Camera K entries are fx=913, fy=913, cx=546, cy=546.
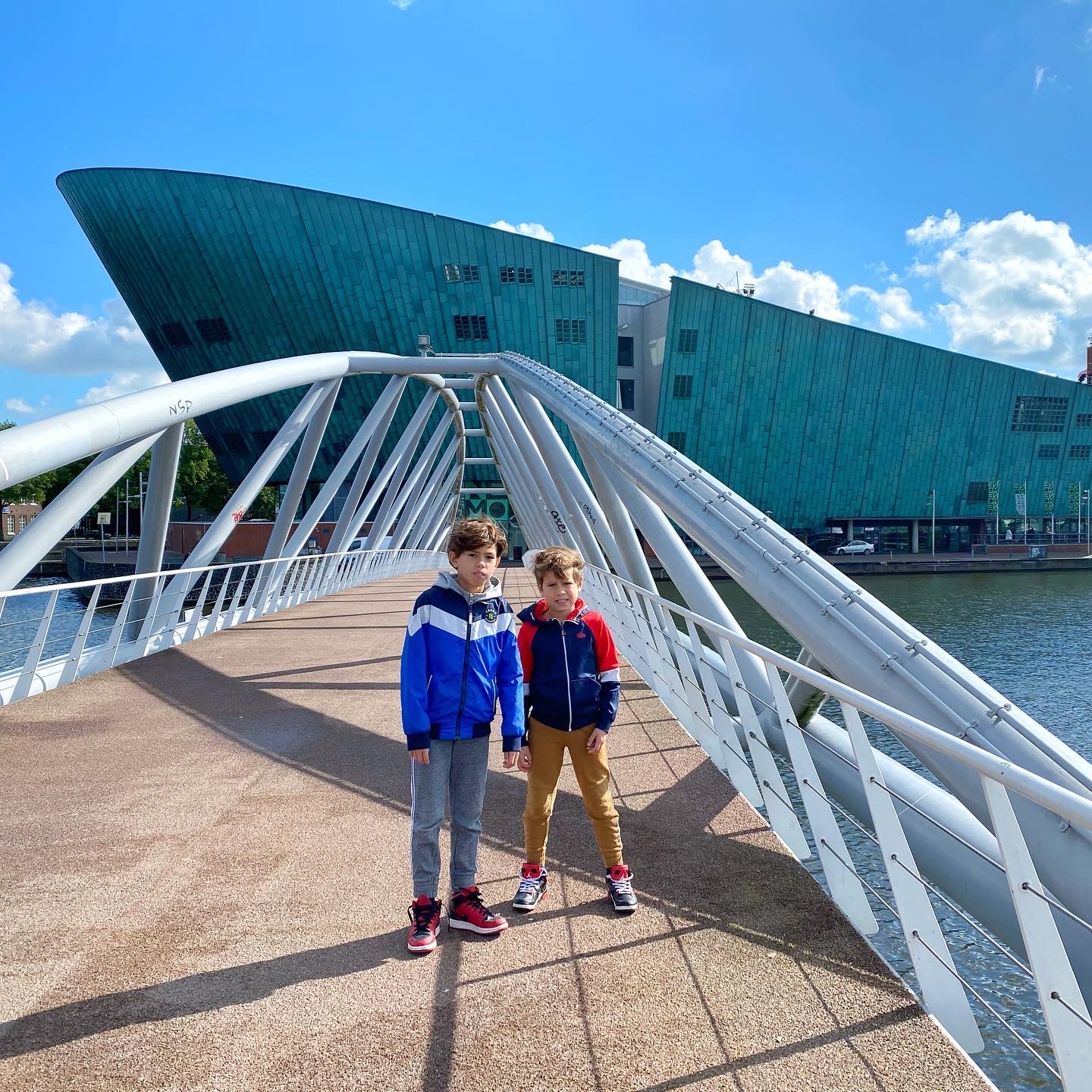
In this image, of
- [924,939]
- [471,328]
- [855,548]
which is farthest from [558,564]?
[855,548]

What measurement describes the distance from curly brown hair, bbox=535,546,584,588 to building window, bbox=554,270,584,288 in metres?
49.2

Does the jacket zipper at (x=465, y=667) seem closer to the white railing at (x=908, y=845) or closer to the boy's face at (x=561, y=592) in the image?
the boy's face at (x=561, y=592)

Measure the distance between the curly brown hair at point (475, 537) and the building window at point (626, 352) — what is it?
186 ft

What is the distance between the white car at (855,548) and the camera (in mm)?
56566

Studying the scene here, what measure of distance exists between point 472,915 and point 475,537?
58.2 inches

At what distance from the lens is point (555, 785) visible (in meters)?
3.92

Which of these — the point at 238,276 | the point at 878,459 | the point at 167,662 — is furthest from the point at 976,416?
the point at 167,662

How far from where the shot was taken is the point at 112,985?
318cm

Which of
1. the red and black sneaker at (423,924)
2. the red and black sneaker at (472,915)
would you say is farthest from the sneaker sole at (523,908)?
the red and black sneaker at (423,924)

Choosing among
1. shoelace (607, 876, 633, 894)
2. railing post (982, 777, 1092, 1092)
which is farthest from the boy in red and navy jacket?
railing post (982, 777, 1092, 1092)

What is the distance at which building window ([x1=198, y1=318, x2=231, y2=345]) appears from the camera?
165 ft

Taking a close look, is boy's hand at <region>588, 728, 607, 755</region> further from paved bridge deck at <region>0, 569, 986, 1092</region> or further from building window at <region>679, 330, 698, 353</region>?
building window at <region>679, 330, 698, 353</region>

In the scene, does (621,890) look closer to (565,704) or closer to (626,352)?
(565,704)

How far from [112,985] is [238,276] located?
4993 centimetres
